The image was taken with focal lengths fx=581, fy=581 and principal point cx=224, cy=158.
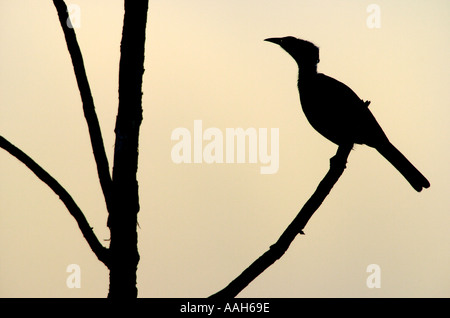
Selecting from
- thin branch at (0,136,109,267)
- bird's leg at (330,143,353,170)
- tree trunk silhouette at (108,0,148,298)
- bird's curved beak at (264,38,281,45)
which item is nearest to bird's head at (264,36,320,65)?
bird's curved beak at (264,38,281,45)

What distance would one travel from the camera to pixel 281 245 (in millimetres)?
2852

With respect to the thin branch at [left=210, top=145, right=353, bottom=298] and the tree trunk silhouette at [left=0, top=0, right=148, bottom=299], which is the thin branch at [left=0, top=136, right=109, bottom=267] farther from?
the thin branch at [left=210, top=145, right=353, bottom=298]

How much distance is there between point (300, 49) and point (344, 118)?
1158mm

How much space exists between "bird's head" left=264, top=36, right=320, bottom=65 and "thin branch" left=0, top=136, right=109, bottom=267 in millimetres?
3987

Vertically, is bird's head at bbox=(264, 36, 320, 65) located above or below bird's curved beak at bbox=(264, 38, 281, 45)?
below

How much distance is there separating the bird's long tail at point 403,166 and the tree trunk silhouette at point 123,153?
10.5 ft

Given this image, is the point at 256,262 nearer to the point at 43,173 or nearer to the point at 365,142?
the point at 43,173

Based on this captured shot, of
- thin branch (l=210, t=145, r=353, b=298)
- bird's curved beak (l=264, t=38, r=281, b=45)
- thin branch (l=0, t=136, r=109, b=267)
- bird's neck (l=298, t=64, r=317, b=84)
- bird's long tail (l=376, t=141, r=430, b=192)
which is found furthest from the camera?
bird's curved beak (l=264, t=38, r=281, b=45)

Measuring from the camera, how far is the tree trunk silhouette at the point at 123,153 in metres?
2.79

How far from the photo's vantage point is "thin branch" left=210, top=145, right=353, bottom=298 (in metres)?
2.77

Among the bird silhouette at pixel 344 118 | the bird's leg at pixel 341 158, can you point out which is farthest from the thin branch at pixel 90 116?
the bird silhouette at pixel 344 118
